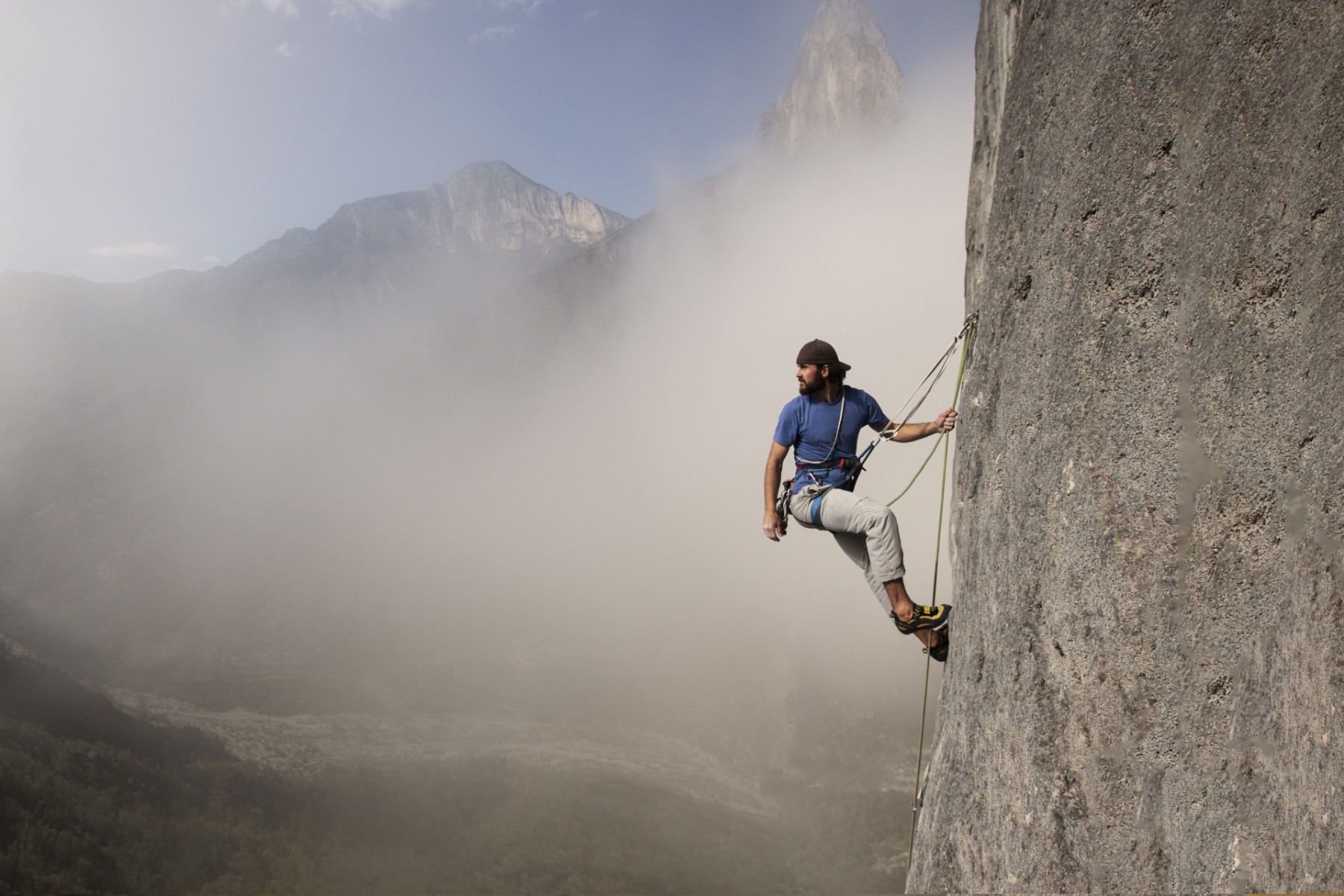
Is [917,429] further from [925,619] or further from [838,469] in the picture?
[925,619]

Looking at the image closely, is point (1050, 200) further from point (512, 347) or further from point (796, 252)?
point (512, 347)

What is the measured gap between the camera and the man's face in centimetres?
602

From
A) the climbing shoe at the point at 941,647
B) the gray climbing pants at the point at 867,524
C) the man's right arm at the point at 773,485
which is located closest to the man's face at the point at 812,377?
the man's right arm at the point at 773,485

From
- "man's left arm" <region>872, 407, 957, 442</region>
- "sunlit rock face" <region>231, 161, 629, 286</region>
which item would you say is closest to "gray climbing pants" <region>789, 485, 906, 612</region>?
"man's left arm" <region>872, 407, 957, 442</region>

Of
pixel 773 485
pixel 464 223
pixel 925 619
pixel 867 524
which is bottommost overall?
pixel 925 619

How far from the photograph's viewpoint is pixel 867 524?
603 centimetres

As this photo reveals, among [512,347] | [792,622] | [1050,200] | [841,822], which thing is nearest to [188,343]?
[512,347]

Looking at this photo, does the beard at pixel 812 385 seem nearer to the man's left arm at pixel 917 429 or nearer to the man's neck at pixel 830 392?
the man's neck at pixel 830 392

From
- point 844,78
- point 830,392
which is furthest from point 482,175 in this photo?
point 830,392

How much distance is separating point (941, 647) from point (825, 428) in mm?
2564

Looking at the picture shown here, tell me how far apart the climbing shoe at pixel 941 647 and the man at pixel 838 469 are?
35 cm

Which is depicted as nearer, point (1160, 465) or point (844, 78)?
point (1160, 465)

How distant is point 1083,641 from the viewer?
175 inches

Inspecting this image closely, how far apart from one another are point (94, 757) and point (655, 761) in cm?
4210
